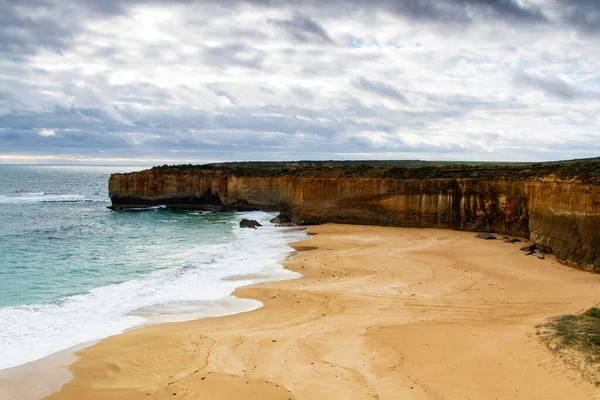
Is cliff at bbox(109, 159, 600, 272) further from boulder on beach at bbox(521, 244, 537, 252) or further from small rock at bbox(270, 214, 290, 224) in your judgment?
small rock at bbox(270, 214, 290, 224)

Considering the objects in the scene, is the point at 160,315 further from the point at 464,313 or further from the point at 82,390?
the point at 464,313

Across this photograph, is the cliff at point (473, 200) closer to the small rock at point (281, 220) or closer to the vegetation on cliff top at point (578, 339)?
the small rock at point (281, 220)

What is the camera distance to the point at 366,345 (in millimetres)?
11688

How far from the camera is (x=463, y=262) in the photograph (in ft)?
73.4

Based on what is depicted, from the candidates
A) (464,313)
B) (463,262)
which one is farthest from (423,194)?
(464,313)

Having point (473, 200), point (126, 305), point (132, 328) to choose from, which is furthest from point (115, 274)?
point (473, 200)

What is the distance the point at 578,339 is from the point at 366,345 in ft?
14.7

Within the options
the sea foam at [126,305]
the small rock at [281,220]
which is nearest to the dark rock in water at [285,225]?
the small rock at [281,220]

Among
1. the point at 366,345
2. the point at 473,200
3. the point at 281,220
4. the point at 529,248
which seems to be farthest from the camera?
the point at 281,220

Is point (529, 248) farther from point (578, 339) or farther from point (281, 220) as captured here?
point (281, 220)

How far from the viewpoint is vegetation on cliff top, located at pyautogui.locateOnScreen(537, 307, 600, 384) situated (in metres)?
9.44

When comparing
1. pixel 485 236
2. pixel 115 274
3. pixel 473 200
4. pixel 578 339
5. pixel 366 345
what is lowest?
pixel 115 274

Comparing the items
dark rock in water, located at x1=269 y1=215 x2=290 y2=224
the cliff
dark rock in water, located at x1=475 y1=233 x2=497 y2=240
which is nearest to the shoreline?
the cliff

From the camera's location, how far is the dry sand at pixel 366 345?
30.8 ft
